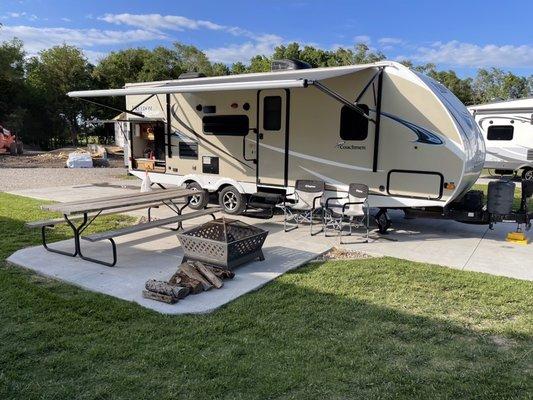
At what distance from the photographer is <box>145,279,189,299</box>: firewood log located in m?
4.42

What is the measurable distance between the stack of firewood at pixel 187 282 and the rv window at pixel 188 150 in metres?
4.54

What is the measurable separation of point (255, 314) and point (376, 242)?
3.45 meters

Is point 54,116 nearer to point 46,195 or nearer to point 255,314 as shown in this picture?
point 46,195

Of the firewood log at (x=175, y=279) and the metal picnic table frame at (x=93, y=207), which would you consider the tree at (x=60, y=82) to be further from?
the firewood log at (x=175, y=279)

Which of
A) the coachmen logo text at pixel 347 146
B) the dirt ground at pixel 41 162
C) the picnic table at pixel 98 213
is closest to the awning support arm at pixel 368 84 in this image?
the coachmen logo text at pixel 347 146

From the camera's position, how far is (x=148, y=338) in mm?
3656

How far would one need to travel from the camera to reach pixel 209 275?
491 cm

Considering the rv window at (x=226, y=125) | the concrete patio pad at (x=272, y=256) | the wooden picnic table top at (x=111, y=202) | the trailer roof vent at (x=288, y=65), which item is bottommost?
the concrete patio pad at (x=272, y=256)

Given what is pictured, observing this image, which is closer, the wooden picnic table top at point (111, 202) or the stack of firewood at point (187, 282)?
the stack of firewood at point (187, 282)

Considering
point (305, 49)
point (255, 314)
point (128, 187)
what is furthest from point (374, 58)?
point (255, 314)

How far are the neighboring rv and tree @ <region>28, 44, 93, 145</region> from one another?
24540 millimetres

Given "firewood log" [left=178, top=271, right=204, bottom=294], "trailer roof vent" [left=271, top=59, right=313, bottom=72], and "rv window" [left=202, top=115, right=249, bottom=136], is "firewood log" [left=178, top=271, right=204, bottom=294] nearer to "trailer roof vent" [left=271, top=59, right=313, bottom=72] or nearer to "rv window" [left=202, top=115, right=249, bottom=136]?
"rv window" [left=202, top=115, right=249, bottom=136]

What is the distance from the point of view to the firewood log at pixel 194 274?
477 centimetres

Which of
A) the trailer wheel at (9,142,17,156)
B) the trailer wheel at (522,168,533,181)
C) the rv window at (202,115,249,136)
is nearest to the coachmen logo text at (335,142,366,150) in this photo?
the rv window at (202,115,249,136)
